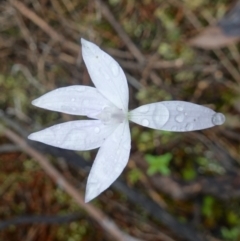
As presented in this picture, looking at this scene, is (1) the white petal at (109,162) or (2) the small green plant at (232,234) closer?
(1) the white petal at (109,162)

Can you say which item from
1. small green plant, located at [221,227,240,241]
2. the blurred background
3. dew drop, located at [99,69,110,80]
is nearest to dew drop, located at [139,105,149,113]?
dew drop, located at [99,69,110,80]

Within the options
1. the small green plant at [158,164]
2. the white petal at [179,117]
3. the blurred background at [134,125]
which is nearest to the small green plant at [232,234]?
the blurred background at [134,125]

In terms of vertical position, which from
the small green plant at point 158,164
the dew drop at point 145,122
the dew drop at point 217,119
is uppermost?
the dew drop at point 217,119

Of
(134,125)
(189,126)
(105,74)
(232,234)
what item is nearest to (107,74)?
(105,74)

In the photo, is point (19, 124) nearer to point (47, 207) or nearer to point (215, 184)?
point (47, 207)

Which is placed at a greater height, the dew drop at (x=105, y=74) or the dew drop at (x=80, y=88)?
the dew drop at (x=105, y=74)

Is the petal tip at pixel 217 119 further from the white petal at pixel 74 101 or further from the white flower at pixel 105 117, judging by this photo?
the white petal at pixel 74 101
